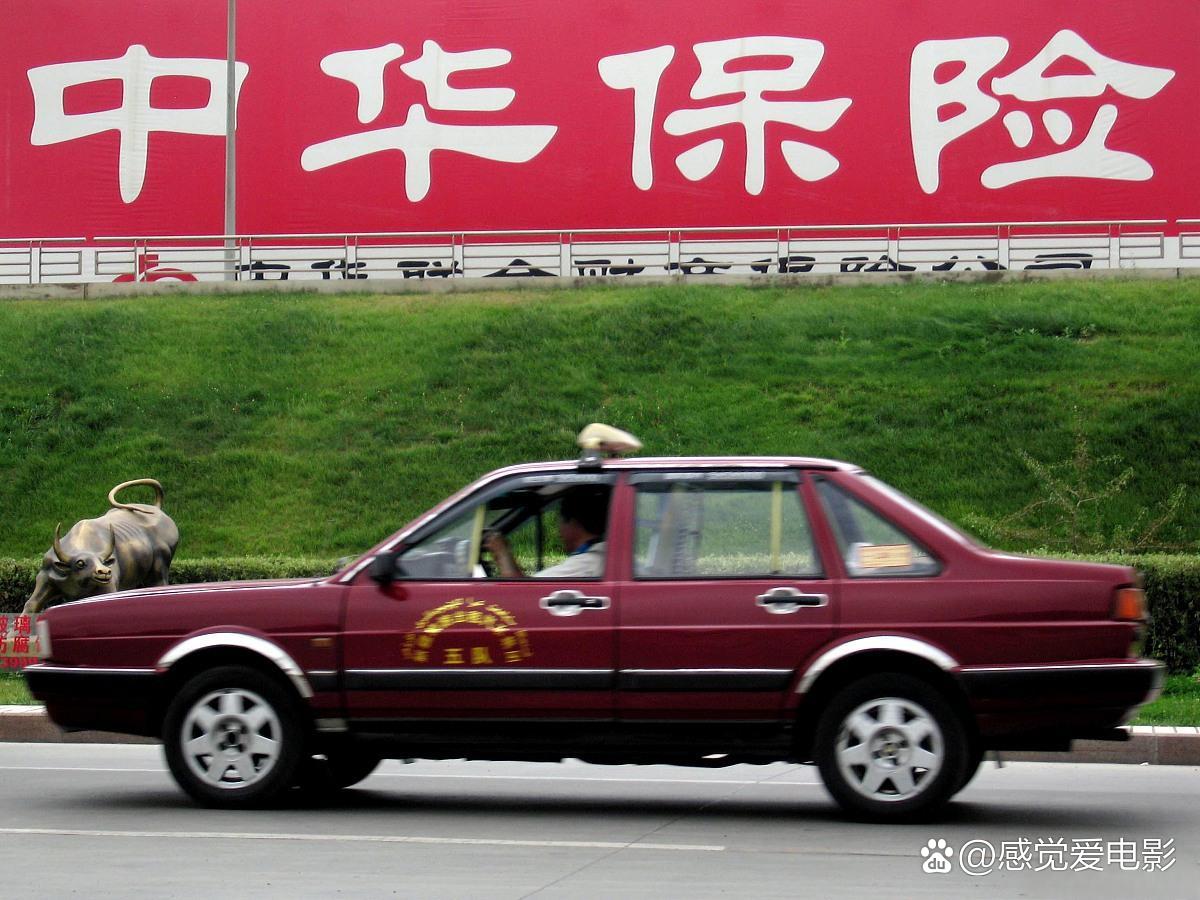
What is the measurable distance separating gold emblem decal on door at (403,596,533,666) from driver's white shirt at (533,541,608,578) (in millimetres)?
292

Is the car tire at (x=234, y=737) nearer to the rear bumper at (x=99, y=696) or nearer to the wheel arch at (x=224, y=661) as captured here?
the wheel arch at (x=224, y=661)

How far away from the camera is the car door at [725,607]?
7.71 m

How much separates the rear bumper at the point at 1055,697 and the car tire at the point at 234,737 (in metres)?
3.12

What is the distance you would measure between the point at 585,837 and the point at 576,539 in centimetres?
139

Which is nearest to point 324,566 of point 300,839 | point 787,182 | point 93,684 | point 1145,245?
point 93,684

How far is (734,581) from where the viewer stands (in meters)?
7.81

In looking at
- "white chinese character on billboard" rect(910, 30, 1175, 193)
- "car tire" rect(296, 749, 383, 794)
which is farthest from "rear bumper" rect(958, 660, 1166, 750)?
"white chinese character on billboard" rect(910, 30, 1175, 193)

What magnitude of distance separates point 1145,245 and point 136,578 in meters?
19.9

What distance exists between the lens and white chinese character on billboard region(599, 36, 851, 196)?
34.3 meters

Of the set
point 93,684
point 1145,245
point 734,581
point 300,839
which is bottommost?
point 300,839

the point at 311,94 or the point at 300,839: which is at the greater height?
the point at 311,94

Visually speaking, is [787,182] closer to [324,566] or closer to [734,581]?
[324,566]

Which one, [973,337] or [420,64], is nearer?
[973,337]

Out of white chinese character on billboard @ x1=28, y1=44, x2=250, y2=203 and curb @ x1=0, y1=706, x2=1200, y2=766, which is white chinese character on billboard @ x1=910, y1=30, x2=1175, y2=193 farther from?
curb @ x1=0, y1=706, x2=1200, y2=766
